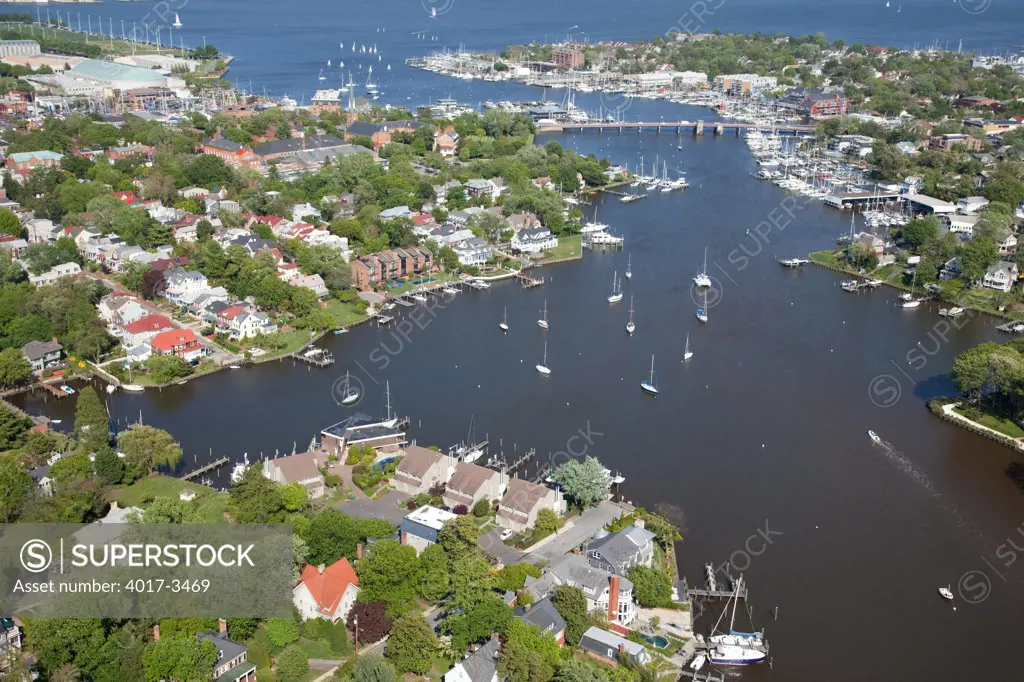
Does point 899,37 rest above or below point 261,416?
above

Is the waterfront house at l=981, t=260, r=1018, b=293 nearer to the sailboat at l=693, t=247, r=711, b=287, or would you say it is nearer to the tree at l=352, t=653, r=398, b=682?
the sailboat at l=693, t=247, r=711, b=287

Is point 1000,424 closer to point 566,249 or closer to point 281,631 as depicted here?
point 281,631

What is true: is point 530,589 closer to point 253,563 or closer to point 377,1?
point 253,563

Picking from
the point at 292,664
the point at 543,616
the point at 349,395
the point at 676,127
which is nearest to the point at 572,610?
the point at 543,616

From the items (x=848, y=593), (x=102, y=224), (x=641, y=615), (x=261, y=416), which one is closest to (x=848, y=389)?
(x=848, y=593)

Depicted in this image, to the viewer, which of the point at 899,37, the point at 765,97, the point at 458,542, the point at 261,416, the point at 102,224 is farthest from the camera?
the point at 899,37

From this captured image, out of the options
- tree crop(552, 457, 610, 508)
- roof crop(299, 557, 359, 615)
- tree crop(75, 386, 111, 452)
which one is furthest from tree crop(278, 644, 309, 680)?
tree crop(75, 386, 111, 452)

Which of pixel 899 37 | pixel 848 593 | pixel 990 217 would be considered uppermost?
pixel 899 37
